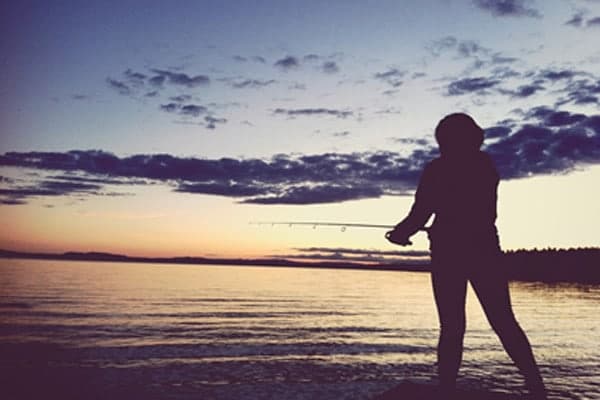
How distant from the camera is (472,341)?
19.1 metres

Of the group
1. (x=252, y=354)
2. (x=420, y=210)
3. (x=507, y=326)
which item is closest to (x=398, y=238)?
(x=420, y=210)

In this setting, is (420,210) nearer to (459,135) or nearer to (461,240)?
(461,240)

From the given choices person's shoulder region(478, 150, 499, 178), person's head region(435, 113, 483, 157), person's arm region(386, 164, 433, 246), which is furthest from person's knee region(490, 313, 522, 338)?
person's head region(435, 113, 483, 157)

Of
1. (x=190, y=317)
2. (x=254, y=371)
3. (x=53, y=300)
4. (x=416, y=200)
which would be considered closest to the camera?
(x=416, y=200)

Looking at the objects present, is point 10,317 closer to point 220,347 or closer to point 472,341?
point 220,347

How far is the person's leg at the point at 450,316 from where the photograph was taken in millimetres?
5121

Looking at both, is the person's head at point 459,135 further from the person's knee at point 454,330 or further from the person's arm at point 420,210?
the person's knee at point 454,330

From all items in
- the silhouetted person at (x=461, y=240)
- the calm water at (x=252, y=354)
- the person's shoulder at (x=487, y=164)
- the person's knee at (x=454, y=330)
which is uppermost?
the person's shoulder at (x=487, y=164)

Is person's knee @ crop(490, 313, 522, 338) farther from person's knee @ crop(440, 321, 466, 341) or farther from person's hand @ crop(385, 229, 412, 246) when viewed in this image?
person's hand @ crop(385, 229, 412, 246)

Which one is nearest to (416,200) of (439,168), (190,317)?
(439,168)

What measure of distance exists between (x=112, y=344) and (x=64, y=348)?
1.49 meters

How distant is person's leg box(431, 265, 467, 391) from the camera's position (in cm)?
512

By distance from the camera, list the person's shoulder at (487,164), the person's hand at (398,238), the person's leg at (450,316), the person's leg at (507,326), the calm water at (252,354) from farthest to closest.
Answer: the calm water at (252,354) → the person's hand at (398,238) → the person's shoulder at (487,164) → the person's leg at (450,316) → the person's leg at (507,326)

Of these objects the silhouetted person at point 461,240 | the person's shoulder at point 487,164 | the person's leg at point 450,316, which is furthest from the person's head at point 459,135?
the person's leg at point 450,316
